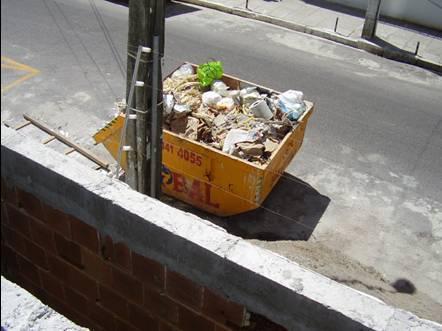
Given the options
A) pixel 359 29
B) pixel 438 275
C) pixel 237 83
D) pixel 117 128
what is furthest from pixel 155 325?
pixel 359 29

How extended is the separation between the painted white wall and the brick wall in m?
15.3

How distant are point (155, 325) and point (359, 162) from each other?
22.5 feet

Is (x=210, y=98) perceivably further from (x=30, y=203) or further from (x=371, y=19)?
(x=371, y=19)

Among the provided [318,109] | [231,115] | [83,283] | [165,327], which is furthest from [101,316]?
[318,109]

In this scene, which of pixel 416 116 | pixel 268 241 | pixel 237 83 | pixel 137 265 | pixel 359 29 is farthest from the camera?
pixel 359 29

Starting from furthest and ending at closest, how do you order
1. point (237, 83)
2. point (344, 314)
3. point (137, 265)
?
point (237, 83) < point (137, 265) < point (344, 314)

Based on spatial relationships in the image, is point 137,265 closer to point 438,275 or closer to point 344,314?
point 344,314

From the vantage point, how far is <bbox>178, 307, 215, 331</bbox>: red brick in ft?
12.3

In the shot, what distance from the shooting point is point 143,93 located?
6547 mm

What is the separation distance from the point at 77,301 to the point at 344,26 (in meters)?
13.9

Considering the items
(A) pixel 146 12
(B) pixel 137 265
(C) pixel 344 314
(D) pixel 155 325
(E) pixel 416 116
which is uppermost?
(A) pixel 146 12

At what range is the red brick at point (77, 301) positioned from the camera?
4.44 m

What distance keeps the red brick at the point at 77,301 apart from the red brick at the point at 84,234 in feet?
2.08

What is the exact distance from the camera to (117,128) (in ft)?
26.8
